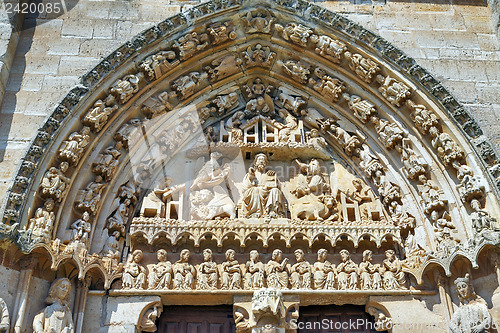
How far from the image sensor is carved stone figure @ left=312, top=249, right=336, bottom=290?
6.42 metres

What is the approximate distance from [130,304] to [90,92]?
2446mm

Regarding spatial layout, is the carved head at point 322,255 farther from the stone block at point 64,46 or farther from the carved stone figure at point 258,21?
the stone block at point 64,46

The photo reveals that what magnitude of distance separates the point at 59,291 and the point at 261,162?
2.80 m

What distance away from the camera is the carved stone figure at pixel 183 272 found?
6309 mm

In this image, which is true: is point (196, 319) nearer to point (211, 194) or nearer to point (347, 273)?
point (211, 194)

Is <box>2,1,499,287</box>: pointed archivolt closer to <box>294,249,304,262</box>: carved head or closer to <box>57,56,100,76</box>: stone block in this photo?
<box>294,249,304,262</box>: carved head

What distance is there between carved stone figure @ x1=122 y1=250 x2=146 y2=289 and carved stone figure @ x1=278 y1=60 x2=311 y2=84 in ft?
9.97

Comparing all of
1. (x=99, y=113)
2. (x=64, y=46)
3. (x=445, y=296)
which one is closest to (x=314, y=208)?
(x=445, y=296)

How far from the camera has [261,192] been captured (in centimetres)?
702

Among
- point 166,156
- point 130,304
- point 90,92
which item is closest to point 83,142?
point 90,92

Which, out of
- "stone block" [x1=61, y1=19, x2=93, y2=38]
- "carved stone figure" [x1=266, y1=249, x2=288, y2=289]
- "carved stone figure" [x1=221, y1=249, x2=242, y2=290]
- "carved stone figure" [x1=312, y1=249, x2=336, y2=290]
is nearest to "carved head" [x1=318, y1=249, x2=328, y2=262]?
"carved stone figure" [x1=312, y1=249, x2=336, y2=290]

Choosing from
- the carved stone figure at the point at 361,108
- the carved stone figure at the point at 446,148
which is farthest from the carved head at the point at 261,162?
the carved stone figure at the point at 446,148

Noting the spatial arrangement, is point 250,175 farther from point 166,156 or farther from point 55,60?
point 55,60

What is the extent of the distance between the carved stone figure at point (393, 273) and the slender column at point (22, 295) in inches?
144
